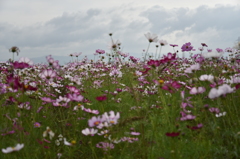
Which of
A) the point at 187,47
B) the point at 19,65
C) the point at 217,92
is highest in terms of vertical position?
the point at 187,47

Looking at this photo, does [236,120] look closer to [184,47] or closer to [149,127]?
[149,127]

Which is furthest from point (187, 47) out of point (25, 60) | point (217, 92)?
point (25, 60)

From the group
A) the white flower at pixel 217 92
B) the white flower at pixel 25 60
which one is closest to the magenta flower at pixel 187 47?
the white flower at pixel 217 92

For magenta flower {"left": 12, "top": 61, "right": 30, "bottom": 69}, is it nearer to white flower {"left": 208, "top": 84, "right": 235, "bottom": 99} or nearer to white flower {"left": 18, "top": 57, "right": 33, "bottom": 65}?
white flower {"left": 18, "top": 57, "right": 33, "bottom": 65}

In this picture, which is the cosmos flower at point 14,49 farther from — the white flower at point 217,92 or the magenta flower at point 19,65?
the white flower at point 217,92

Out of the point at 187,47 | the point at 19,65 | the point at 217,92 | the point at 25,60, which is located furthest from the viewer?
the point at 187,47

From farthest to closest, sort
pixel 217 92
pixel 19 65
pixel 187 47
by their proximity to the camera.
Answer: pixel 187 47
pixel 19 65
pixel 217 92

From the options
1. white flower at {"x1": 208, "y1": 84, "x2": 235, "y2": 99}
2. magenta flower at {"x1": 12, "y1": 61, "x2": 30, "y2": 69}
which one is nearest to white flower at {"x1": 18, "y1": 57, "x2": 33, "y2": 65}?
magenta flower at {"x1": 12, "y1": 61, "x2": 30, "y2": 69}

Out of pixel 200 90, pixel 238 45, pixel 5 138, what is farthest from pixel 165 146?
pixel 238 45

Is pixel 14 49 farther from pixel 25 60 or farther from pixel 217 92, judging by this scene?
pixel 217 92

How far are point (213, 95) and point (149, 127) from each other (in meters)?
0.96

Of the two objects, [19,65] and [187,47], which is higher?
[187,47]

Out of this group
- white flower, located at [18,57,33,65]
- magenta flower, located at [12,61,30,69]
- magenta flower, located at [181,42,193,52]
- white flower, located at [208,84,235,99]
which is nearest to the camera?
white flower, located at [208,84,235,99]

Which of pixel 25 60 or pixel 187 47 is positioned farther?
pixel 187 47
